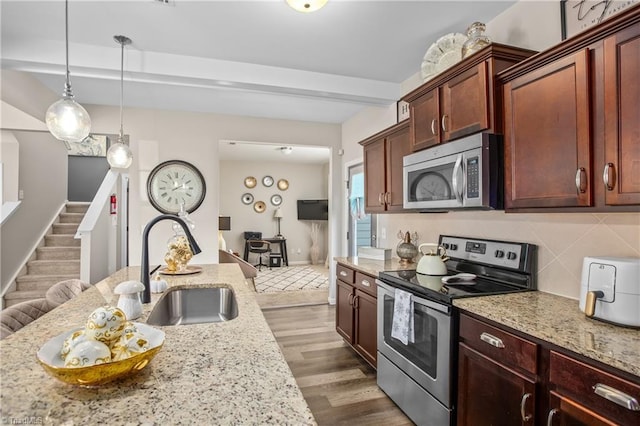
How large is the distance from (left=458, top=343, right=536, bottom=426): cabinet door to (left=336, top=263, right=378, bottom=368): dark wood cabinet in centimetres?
102

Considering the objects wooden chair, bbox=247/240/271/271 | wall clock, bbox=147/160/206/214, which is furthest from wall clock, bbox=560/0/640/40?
wooden chair, bbox=247/240/271/271

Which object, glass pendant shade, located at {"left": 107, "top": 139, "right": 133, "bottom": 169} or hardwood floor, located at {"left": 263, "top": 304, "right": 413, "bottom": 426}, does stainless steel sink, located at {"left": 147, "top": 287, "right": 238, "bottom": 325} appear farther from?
glass pendant shade, located at {"left": 107, "top": 139, "right": 133, "bottom": 169}

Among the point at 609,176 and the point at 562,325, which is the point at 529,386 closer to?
the point at 562,325

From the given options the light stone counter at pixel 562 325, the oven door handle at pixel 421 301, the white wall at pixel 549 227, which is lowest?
the oven door handle at pixel 421 301

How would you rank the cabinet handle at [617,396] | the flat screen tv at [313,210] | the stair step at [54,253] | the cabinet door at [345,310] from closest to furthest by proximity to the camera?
the cabinet handle at [617,396] → the cabinet door at [345,310] → the stair step at [54,253] → the flat screen tv at [313,210]

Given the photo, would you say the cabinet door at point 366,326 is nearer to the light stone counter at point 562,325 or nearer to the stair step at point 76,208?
the light stone counter at point 562,325

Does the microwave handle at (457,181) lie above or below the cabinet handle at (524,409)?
above

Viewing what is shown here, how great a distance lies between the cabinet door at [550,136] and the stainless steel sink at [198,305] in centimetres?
166

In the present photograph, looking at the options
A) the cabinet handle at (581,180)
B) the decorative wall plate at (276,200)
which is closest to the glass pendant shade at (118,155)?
the cabinet handle at (581,180)

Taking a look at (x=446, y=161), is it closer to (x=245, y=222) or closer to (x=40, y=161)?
(x=40, y=161)

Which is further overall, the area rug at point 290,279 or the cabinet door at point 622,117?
the area rug at point 290,279

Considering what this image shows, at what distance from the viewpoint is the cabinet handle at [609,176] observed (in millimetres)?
1276

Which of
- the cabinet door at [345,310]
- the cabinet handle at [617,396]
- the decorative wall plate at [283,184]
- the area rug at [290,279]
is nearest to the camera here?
the cabinet handle at [617,396]

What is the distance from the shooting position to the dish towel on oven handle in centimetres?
205
